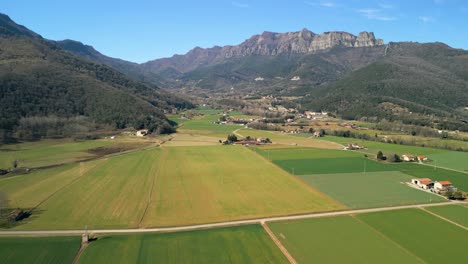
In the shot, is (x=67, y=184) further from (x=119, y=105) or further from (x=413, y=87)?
(x=413, y=87)

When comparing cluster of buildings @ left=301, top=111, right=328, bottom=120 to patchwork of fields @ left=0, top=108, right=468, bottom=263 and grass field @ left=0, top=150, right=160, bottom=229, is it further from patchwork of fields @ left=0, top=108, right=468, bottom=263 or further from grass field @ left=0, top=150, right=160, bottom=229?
grass field @ left=0, top=150, right=160, bottom=229

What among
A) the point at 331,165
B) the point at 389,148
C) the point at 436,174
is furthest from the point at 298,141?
the point at 436,174

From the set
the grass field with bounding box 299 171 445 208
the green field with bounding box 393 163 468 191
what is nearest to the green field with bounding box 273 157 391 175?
the grass field with bounding box 299 171 445 208

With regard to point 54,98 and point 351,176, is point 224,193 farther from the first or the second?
point 54,98

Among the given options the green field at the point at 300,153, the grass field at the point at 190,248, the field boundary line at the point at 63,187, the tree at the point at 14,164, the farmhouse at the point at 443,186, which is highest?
the green field at the point at 300,153

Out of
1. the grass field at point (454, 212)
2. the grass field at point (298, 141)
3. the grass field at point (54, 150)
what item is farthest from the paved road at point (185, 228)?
the grass field at point (298, 141)

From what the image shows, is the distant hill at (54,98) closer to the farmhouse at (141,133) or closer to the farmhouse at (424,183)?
the farmhouse at (141,133)
